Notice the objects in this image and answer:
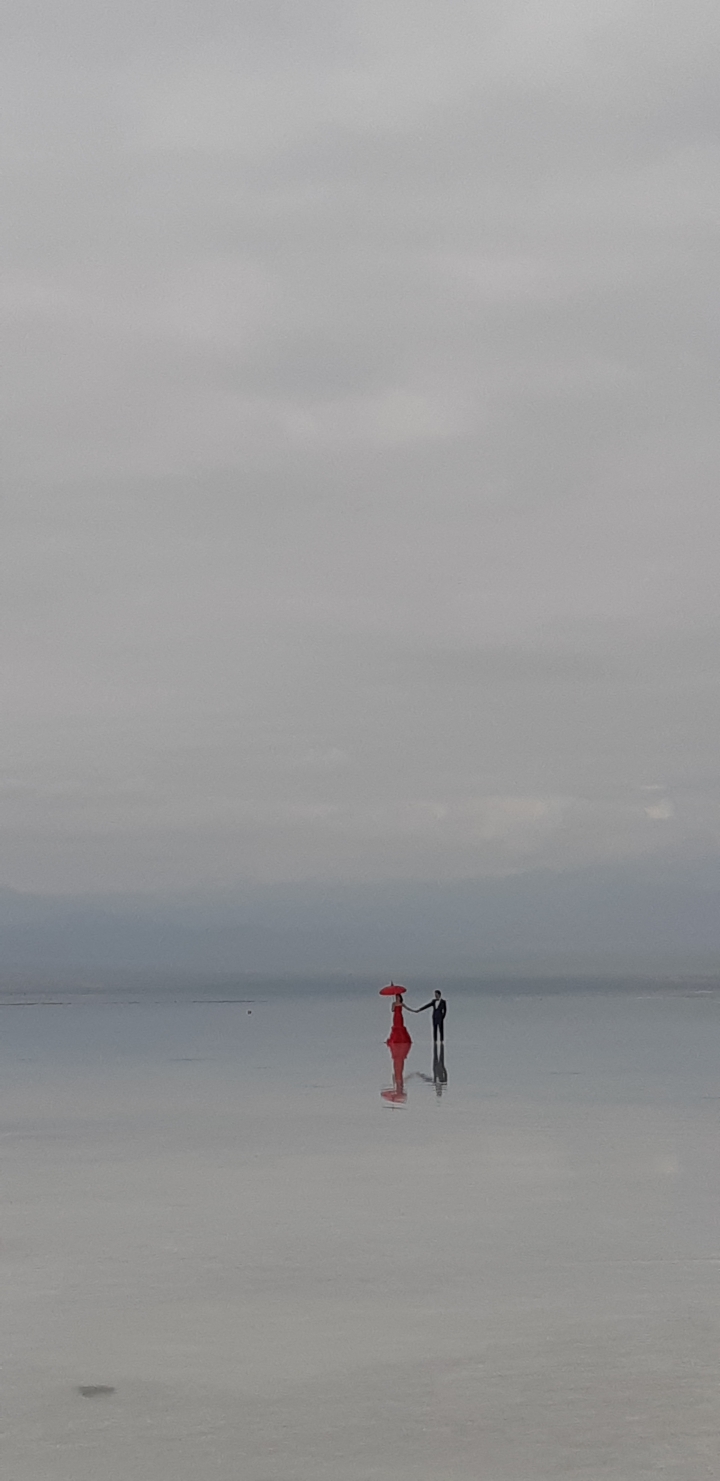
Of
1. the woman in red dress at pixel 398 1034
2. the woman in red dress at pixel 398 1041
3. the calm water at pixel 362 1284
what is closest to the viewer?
the calm water at pixel 362 1284

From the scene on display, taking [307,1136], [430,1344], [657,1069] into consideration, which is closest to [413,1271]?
[430,1344]

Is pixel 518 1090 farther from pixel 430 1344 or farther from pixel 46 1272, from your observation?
pixel 430 1344

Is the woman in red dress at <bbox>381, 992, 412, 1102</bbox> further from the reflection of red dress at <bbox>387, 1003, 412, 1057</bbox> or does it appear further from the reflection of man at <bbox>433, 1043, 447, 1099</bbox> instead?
the reflection of man at <bbox>433, 1043, 447, 1099</bbox>

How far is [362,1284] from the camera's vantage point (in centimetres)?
1260

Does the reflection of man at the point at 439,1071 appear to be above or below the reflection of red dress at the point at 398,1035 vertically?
below

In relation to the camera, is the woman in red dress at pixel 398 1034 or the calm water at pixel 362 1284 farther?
the woman in red dress at pixel 398 1034

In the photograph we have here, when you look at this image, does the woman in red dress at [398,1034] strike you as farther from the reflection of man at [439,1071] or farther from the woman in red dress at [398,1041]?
the reflection of man at [439,1071]

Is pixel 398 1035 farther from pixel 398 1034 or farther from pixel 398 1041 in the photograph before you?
pixel 398 1041

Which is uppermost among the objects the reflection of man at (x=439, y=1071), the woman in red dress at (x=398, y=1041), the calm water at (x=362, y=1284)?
the woman in red dress at (x=398, y=1041)

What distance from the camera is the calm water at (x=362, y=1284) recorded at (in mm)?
8688

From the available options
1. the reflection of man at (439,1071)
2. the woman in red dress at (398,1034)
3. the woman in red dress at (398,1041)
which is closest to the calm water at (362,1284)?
the reflection of man at (439,1071)

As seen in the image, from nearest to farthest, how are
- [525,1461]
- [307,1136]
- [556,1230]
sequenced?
[525,1461], [556,1230], [307,1136]

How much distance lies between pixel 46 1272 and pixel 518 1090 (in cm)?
1522

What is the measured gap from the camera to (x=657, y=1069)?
32.1 m
